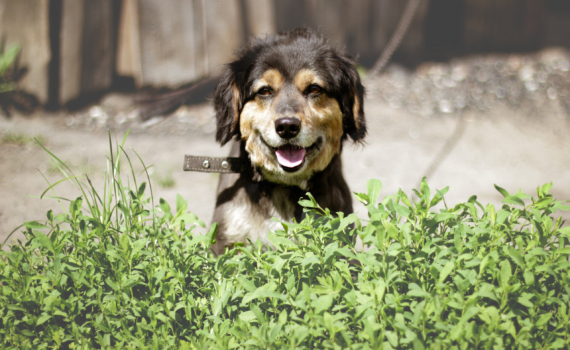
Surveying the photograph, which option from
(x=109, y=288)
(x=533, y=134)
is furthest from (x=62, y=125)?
(x=533, y=134)

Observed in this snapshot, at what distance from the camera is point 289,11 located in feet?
23.9

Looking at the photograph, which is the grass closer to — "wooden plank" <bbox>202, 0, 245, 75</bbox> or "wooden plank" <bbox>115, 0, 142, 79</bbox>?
"wooden plank" <bbox>115, 0, 142, 79</bbox>

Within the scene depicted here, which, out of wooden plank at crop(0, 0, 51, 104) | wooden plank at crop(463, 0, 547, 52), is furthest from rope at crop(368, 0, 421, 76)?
wooden plank at crop(0, 0, 51, 104)

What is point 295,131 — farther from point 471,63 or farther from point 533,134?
point 471,63

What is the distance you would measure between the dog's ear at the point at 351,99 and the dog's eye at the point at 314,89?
0.62 ft

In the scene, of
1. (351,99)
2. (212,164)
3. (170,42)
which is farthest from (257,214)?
(170,42)

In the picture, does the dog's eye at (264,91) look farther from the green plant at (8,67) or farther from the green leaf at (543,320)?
the green plant at (8,67)

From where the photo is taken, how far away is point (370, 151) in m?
6.19

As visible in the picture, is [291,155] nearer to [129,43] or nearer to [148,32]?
[148,32]

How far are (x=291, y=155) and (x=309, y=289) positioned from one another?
1051mm

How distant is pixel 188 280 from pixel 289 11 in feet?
19.1

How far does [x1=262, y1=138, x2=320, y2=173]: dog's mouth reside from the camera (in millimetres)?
2879

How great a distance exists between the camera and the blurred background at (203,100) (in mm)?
5457

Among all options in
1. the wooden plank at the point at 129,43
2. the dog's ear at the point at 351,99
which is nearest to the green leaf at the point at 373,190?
the dog's ear at the point at 351,99
